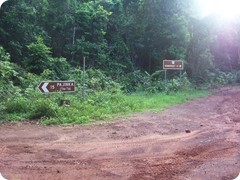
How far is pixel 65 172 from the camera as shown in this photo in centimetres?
416

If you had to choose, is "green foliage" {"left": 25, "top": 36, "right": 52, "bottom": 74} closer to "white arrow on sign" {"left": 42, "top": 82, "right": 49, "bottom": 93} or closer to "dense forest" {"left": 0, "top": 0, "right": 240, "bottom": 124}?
"dense forest" {"left": 0, "top": 0, "right": 240, "bottom": 124}

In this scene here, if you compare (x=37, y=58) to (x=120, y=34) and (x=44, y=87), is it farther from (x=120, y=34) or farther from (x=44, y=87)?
(x=120, y=34)

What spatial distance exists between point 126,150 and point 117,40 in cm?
1613

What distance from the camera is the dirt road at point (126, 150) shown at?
13.7 feet

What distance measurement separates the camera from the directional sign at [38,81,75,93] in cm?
811

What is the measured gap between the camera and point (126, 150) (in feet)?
17.3

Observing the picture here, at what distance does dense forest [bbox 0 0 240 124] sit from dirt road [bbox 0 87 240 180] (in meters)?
6.30

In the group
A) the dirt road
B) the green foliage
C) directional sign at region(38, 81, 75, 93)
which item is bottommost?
the dirt road

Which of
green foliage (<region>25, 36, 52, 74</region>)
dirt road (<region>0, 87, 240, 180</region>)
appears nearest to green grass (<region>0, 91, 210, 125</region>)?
dirt road (<region>0, 87, 240, 180</region>)

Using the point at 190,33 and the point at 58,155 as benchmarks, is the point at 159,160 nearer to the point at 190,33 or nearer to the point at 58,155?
the point at 58,155

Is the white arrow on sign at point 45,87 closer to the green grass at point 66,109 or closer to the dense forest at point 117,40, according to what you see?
the green grass at point 66,109

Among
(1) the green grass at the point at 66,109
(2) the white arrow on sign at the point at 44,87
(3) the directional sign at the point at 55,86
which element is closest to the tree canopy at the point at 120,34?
(1) the green grass at the point at 66,109

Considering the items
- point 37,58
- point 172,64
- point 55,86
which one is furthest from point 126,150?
point 37,58

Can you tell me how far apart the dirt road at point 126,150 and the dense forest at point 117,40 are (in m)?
6.30
